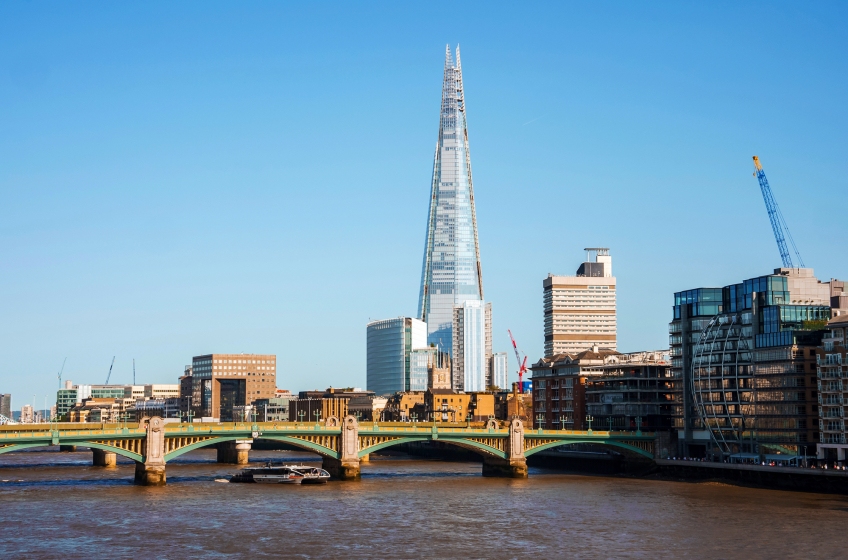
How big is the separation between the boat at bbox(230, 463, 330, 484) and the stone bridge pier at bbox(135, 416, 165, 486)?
15.0 meters

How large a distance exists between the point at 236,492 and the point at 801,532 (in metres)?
62.9

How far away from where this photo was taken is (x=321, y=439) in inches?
5945

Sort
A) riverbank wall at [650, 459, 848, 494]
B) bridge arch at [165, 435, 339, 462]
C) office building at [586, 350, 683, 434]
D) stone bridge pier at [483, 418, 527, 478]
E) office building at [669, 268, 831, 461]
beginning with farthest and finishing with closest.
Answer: office building at [586, 350, 683, 434] → stone bridge pier at [483, 418, 527, 478] → office building at [669, 268, 831, 461] → bridge arch at [165, 435, 339, 462] → riverbank wall at [650, 459, 848, 494]

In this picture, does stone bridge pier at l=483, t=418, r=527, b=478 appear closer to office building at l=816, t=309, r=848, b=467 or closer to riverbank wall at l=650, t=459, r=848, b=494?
riverbank wall at l=650, t=459, r=848, b=494

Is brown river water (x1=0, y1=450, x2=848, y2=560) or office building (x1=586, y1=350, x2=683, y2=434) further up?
office building (x1=586, y1=350, x2=683, y2=434)

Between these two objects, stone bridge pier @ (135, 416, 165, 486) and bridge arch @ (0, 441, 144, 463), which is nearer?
bridge arch @ (0, 441, 144, 463)

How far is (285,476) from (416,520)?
157 ft

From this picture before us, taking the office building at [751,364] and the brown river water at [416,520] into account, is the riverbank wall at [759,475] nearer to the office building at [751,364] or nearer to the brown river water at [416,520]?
the brown river water at [416,520]

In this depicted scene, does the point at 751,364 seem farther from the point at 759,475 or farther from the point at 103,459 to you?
the point at 103,459

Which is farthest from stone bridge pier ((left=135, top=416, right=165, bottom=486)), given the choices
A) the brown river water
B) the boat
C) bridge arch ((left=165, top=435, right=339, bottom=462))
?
the boat

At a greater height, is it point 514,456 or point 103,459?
point 514,456

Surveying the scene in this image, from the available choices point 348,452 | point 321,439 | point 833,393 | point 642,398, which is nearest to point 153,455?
point 321,439

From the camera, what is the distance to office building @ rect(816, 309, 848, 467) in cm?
13562

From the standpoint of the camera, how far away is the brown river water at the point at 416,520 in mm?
85125
